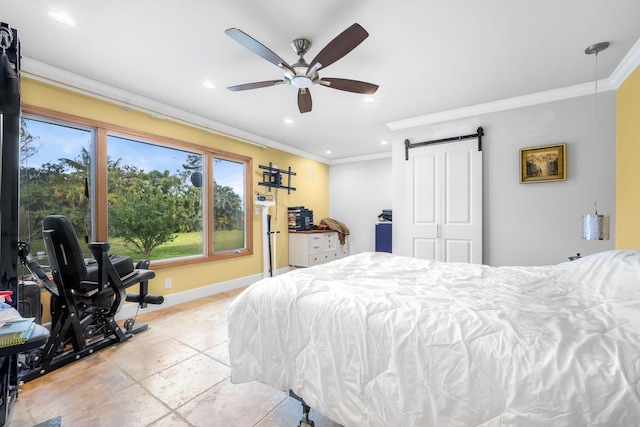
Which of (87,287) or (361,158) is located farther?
(361,158)

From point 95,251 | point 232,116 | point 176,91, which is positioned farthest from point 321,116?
point 95,251

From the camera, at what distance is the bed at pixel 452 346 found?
0.76 meters

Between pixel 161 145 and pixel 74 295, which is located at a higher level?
pixel 161 145

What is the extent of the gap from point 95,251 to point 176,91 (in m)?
1.80

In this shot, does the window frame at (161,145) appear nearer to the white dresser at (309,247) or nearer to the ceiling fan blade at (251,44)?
the white dresser at (309,247)

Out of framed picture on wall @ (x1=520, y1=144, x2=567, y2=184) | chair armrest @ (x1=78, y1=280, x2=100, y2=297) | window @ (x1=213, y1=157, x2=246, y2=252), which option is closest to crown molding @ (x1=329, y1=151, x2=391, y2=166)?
window @ (x1=213, y1=157, x2=246, y2=252)

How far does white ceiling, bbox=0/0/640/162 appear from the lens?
172cm

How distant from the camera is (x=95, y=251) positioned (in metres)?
2.10

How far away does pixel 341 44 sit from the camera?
168cm

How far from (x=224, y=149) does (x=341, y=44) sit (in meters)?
2.74

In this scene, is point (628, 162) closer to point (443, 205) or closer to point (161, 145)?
point (443, 205)

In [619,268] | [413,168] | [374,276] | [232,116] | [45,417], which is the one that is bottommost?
[45,417]

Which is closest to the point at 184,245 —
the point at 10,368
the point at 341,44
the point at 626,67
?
the point at 10,368

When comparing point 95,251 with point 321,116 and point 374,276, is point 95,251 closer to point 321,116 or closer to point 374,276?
point 374,276
